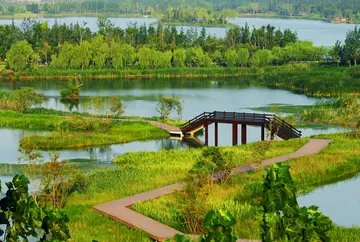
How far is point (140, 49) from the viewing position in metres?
73.6

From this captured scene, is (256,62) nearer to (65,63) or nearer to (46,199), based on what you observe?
(65,63)

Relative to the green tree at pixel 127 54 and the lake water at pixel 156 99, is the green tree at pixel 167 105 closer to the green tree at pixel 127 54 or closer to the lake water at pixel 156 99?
the lake water at pixel 156 99

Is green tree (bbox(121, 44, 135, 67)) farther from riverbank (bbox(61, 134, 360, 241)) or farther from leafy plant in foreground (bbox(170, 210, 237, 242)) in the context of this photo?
leafy plant in foreground (bbox(170, 210, 237, 242))

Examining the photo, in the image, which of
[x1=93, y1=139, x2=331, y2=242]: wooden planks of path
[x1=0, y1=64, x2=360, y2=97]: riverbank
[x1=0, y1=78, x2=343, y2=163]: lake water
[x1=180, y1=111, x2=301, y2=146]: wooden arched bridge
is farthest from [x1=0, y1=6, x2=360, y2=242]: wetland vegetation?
[x1=180, y1=111, x2=301, y2=146]: wooden arched bridge

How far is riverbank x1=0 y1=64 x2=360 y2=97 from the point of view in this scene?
58.4m

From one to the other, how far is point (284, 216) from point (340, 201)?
42.9 feet

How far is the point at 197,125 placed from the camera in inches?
1515

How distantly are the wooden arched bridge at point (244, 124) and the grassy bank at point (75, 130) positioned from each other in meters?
1.67

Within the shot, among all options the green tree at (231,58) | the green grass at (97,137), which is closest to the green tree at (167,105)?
the green grass at (97,137)

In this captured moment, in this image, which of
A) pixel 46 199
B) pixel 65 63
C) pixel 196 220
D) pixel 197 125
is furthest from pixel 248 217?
pixel 65 63

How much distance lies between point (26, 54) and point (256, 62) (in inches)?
921

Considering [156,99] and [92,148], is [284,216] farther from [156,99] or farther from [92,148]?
[156,99]

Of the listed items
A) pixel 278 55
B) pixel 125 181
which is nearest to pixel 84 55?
pixel 278 55

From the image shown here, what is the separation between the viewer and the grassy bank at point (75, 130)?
35062mm
